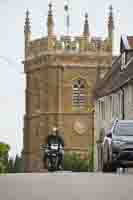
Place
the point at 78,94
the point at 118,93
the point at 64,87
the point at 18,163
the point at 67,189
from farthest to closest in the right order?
the point at 18,163 → the point at 78,94 → the point at 64,87 → the point at 118,93 → the point at 67,189

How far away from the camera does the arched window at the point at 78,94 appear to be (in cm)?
10475

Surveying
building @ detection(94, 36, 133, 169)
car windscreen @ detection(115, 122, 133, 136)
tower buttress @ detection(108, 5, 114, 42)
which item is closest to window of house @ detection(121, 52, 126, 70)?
building @ detection(94, 36, 133, 169)

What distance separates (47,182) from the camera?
20.2m

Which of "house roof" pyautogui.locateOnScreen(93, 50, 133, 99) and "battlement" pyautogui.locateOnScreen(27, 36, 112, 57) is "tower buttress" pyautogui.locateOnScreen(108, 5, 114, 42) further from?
"house roof" pyautogui.locateOnScreen(93, 50, 133, 99)

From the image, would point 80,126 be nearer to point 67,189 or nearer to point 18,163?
point 18,163

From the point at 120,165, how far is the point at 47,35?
265 ft

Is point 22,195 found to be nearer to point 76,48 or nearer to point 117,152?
point 117,152

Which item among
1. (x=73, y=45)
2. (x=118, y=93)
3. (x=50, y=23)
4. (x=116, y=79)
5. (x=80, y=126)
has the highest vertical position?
(x=50, y=23)

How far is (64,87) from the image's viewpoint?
342 feet

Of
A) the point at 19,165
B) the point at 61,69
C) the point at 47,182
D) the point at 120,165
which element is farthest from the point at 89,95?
the point at 47,182

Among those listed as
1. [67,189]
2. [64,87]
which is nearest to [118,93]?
[67,189]

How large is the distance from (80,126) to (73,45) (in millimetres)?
7689

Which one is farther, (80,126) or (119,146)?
(80,126)

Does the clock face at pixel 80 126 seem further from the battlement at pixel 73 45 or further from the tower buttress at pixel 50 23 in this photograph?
the tower buttress at pixel 50 23
